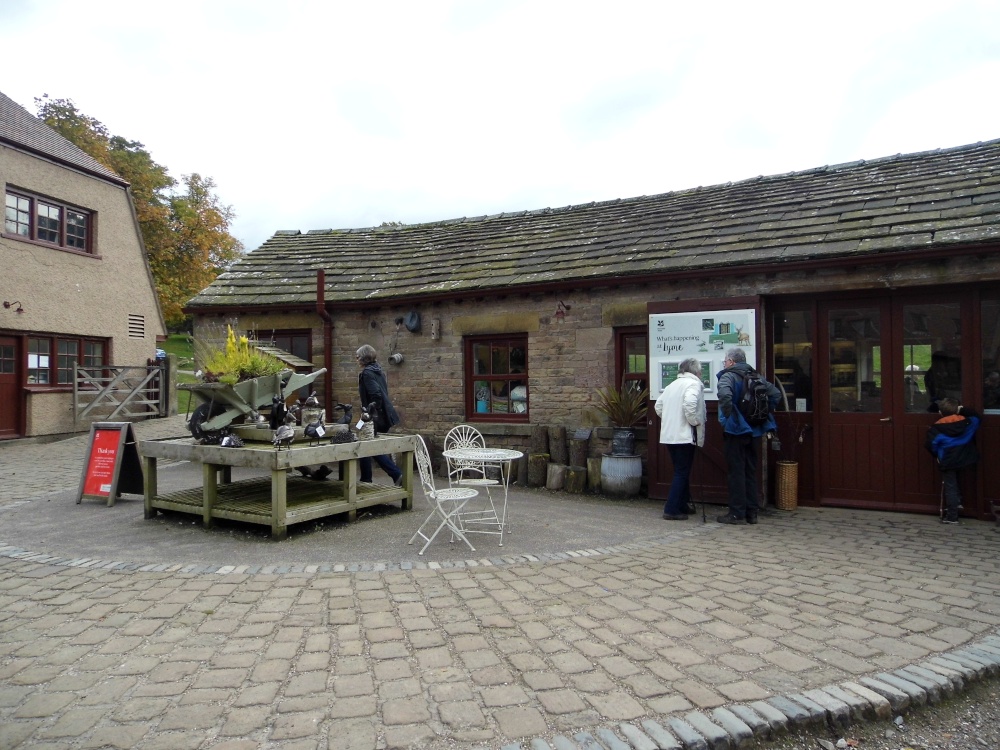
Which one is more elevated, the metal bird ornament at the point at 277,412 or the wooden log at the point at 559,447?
the metal bird ornament at the point at 277,412

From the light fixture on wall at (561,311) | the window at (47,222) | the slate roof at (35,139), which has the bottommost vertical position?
the light fixture on wall at (561,311)

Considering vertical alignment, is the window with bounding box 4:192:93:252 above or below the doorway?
above

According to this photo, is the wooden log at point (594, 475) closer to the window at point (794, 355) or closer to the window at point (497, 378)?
the window at point (497, 378)

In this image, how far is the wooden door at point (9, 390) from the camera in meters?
14.1

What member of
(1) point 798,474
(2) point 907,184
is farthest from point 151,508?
(2) point 907,184

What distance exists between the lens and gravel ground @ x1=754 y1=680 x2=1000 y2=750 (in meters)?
2.95

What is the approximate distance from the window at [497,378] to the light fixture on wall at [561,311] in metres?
0.70

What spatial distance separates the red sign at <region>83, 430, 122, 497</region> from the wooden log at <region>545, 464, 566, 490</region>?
5537mm

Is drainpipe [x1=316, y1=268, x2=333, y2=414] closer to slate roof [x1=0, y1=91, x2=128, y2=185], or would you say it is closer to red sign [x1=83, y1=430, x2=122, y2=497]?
red sign [x1=83, y1=430, x2=122, y2=497]

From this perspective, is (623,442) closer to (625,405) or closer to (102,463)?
(625,405)

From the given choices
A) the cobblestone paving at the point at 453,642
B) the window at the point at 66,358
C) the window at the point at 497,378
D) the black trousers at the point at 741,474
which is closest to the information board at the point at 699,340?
the black trousers at the point at 741,474

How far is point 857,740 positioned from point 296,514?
4.86 metres

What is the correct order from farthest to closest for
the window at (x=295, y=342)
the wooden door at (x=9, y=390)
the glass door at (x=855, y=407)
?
1. the wooden door at (x=9, y=390)
2. the window at (x=295, y=342)
3. the glass door at (x=855, y=407)

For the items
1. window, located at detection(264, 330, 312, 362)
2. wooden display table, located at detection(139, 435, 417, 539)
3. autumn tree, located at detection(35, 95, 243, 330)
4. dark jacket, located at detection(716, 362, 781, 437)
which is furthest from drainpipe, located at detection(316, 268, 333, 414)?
autumn tree, located at detection(35, 95, 243, 330)
